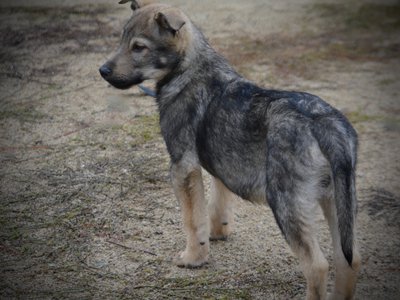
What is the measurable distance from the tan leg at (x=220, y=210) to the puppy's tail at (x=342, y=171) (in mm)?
1585

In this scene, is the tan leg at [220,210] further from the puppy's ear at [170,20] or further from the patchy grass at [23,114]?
the patchy grass at [23,114]

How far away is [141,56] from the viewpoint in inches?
204

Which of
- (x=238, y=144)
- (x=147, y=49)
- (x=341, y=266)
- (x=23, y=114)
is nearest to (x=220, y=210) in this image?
(x=238, y=144)

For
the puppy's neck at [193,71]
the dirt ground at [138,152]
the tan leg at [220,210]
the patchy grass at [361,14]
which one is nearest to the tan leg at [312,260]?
the dirt ground at [138,152]

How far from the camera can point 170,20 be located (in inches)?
196

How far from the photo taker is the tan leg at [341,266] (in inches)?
183

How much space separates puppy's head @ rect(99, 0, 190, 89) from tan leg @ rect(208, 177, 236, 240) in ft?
3.91

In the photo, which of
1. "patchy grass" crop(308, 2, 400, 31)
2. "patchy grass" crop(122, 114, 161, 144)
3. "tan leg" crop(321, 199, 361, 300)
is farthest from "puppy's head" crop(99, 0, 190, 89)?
"patchy grass" crop(308, 2, 400, 31)

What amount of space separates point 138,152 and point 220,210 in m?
1.78

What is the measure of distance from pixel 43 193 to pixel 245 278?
2333 millimetres

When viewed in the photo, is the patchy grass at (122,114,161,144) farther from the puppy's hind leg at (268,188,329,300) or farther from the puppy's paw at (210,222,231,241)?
the puppy's hind leg at (268,188,329,300)

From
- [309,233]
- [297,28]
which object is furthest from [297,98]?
[297,28]

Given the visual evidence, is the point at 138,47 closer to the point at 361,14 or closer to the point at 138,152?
the point at 138,152

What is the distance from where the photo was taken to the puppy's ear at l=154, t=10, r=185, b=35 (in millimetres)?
4969
